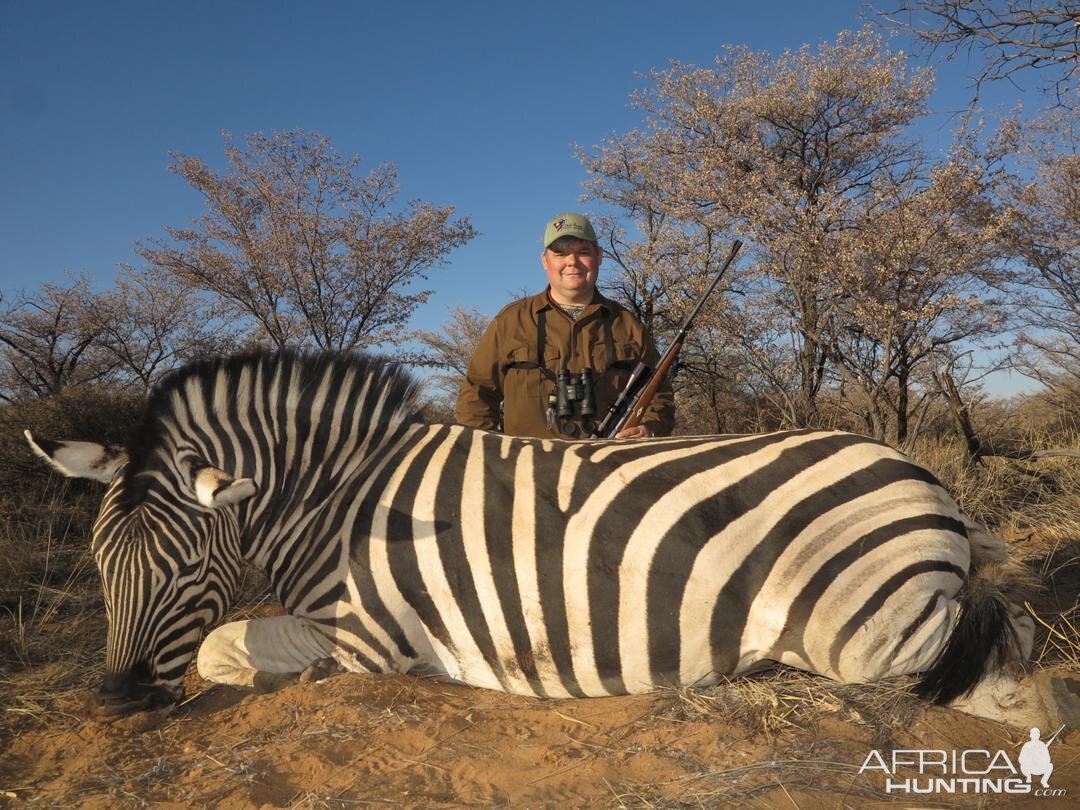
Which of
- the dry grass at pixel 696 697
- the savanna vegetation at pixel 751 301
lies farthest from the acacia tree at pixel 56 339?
the dry grass at pixel 696 697

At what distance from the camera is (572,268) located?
4125 millimetres

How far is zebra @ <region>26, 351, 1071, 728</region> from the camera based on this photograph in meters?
2.10

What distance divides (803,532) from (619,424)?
5.56 ft

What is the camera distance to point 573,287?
165 inches

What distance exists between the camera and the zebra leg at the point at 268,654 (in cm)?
243

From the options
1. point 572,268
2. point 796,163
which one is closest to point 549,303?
point 572,268

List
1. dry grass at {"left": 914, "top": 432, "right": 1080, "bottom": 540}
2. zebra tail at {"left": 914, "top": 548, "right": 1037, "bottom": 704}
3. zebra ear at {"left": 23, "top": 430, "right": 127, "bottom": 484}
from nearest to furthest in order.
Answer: zebra tail at {"left": 914, "top": 548, "right": 1037, "bottom": 704} → zebra ear at {"left": 23, "top": 430, "right": 127, "bottom": 484} → dry grass at {"left": 914, "top": 432, "right": 1080, "bottom": 540}

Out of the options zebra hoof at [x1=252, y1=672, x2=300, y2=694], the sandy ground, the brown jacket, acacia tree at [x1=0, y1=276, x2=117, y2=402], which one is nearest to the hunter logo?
the sandy ground

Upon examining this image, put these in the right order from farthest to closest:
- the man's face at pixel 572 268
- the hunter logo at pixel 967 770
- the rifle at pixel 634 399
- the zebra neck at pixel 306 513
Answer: the man's face at pixel 572 268 < the rifle at pixel 634 399 < the zebra neck at pixel 306 513 < the hunter logo at pixel 967 770

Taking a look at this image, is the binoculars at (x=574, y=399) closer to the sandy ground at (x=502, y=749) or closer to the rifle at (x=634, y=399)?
the rifle at (x=634, y=399)

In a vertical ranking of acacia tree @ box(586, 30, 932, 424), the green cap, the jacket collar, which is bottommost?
the jacket collar

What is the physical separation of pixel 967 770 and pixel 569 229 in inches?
125

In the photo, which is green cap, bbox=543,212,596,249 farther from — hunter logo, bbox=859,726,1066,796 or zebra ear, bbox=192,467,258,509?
hunter logo, bbox=859,726,1066,796

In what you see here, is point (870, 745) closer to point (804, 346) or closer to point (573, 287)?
point (573, 287)
